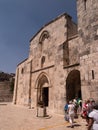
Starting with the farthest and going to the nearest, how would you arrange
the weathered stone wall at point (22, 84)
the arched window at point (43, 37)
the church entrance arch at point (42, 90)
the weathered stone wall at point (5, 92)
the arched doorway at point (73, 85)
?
the weathered stone wall at point (5, 92) < the weathered stone wall at point (22, 84) < the arched window at point (43, 37) < the church entrance arch at point (42, 90) < the arched doorway at point (73, 85)

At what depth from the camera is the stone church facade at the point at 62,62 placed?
30.2 feet

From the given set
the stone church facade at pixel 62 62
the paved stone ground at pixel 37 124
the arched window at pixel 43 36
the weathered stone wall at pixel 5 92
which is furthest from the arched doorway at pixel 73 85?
the weathered stone wall at pixel 5 92

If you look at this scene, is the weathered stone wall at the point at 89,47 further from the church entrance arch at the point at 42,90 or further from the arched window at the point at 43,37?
the church entrance arch at the point at 42,90

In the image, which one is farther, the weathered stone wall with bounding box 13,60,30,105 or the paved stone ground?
the weathered stone wall with bounding box 13,60,30,105

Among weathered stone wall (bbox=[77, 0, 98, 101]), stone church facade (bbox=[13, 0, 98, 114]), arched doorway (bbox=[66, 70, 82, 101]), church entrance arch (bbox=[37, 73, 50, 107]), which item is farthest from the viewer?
church entrance arch (bbox=[37, 73, 50, 107])

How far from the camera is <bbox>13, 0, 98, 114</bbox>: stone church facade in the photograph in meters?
9.20

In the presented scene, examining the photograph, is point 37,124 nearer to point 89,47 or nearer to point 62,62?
point 89,47

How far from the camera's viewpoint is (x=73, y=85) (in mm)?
12023

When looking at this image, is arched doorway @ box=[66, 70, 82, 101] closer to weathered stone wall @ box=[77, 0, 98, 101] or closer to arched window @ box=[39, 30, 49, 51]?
weathered stone wall @ box=[77, 0, 98, 101]

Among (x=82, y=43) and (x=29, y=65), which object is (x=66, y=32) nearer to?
(x=82, y=43)

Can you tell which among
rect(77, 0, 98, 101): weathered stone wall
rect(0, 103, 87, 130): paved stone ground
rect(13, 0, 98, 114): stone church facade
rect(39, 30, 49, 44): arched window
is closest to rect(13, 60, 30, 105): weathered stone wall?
rect(13, 0, 98, 114): stone church facade

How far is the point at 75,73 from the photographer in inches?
453

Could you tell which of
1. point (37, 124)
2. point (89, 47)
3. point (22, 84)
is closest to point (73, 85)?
point (89, 47)

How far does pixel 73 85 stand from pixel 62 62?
2.01 m
